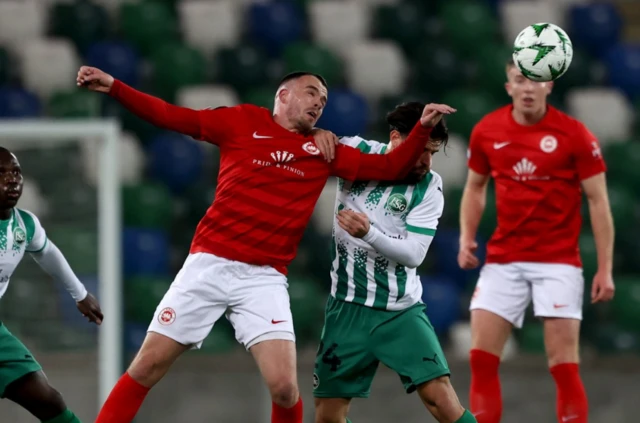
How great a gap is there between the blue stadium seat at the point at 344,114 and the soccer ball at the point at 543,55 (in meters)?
3.94

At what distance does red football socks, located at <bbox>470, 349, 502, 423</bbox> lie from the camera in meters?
5.23

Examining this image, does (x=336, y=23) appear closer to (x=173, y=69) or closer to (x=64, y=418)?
(x=173, y=69)

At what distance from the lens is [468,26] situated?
403 inches

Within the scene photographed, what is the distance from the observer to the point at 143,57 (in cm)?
977

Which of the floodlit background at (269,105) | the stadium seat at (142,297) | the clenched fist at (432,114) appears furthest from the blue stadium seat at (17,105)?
the clenched fist at (432,114)

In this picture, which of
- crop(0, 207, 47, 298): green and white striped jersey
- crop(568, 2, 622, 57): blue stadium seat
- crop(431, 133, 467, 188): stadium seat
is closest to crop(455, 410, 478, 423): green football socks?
crop(0, 207, 47, 298): green and white striped jersey

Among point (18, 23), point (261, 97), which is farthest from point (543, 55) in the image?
point (18, 23)

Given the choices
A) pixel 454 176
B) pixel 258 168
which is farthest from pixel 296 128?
pixel 454 176

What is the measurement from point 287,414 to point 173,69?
5.27m

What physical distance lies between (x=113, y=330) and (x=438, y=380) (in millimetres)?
3009

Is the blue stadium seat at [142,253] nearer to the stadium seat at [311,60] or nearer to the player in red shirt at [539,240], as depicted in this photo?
the stadium seat at [311,60]

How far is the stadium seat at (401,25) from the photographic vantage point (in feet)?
33.6

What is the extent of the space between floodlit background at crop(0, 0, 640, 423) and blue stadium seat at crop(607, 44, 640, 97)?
1 cm

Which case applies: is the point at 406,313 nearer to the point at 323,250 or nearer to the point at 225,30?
the point at 323,250
